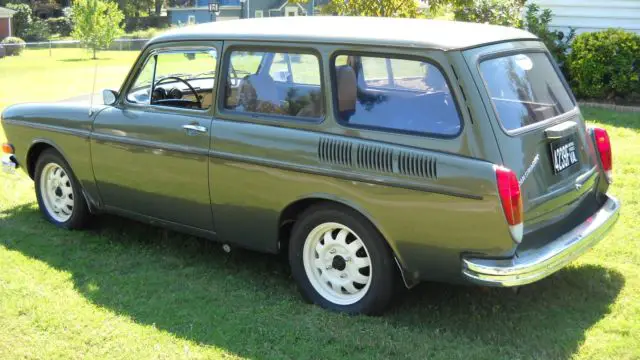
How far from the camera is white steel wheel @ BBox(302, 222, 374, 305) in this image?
421 centimetres

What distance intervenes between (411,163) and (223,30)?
1772 millimetres

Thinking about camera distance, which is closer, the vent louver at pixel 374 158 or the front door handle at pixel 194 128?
the vent louver at pixel 374 158

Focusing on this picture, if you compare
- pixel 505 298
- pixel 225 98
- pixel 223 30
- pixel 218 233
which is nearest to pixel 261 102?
pixel 225 98

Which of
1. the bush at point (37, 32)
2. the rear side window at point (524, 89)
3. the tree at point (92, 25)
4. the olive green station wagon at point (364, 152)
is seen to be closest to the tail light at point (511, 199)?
the olive green station wagon at point (364, 152)

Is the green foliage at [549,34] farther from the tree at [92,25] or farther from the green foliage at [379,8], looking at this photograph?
the tree at [92,25]

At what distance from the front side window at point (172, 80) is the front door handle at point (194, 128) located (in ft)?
0.95

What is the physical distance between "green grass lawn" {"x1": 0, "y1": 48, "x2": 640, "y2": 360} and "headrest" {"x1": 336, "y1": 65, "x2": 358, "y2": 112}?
1.27 m

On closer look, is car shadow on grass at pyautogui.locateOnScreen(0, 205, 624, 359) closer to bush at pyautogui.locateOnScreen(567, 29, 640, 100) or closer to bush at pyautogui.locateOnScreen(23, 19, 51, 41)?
bush at pyautogui.locateOnScreen(567, 29, 640, 100)

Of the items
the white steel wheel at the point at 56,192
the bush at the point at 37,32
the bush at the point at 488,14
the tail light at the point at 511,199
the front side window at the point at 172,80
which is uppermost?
the bush at the point at 488,14

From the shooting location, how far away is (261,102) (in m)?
4.59

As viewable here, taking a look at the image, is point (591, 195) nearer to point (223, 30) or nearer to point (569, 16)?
point (223, 30)

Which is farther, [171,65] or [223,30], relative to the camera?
[171,65]

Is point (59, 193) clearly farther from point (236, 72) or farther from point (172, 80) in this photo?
point (236, 72)

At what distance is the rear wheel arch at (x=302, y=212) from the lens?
158 inches
